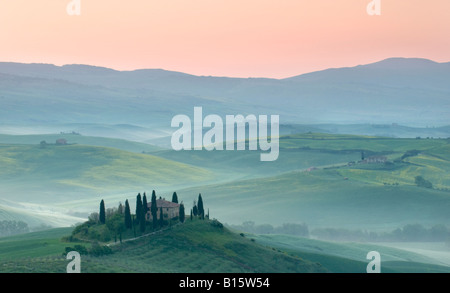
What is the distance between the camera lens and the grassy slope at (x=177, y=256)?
96250 millimetres

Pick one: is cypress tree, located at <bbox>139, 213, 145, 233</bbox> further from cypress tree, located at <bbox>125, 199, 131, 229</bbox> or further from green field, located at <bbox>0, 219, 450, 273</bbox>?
green field, located at <bbox>0, 219, 450, 273</bbox>

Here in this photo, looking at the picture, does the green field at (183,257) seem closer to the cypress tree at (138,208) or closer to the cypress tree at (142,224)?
the cypress tree at (142,224)

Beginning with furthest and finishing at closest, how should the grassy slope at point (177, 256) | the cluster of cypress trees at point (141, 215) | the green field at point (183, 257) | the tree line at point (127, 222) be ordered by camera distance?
the cluster of cypress trees at point (141, 215) → the tree line at point (127, 222) → the green field at point (183, 257) → the grassy slope at point (177, 256)

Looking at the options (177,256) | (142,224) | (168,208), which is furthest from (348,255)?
(177,256)

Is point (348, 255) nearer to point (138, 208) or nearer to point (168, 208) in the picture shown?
point (168, 208)

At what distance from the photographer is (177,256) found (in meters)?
107

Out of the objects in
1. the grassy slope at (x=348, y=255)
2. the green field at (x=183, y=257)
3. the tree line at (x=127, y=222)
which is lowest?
the grassy slope at (x=348, y=255)

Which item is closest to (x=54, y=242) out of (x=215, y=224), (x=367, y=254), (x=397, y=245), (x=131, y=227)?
(x=131, y=227)

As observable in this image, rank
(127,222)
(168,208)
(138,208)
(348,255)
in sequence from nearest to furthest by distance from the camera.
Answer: (138,208) → (127,222) → (168,208) → (348,255)

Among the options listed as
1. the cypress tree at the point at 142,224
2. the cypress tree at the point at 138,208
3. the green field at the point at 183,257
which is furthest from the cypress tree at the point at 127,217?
the green field at the point at 183,257

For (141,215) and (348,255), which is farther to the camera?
(348,255)

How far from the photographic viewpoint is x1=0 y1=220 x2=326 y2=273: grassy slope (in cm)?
9625

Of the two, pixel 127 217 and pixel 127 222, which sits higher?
pixel 127 217
